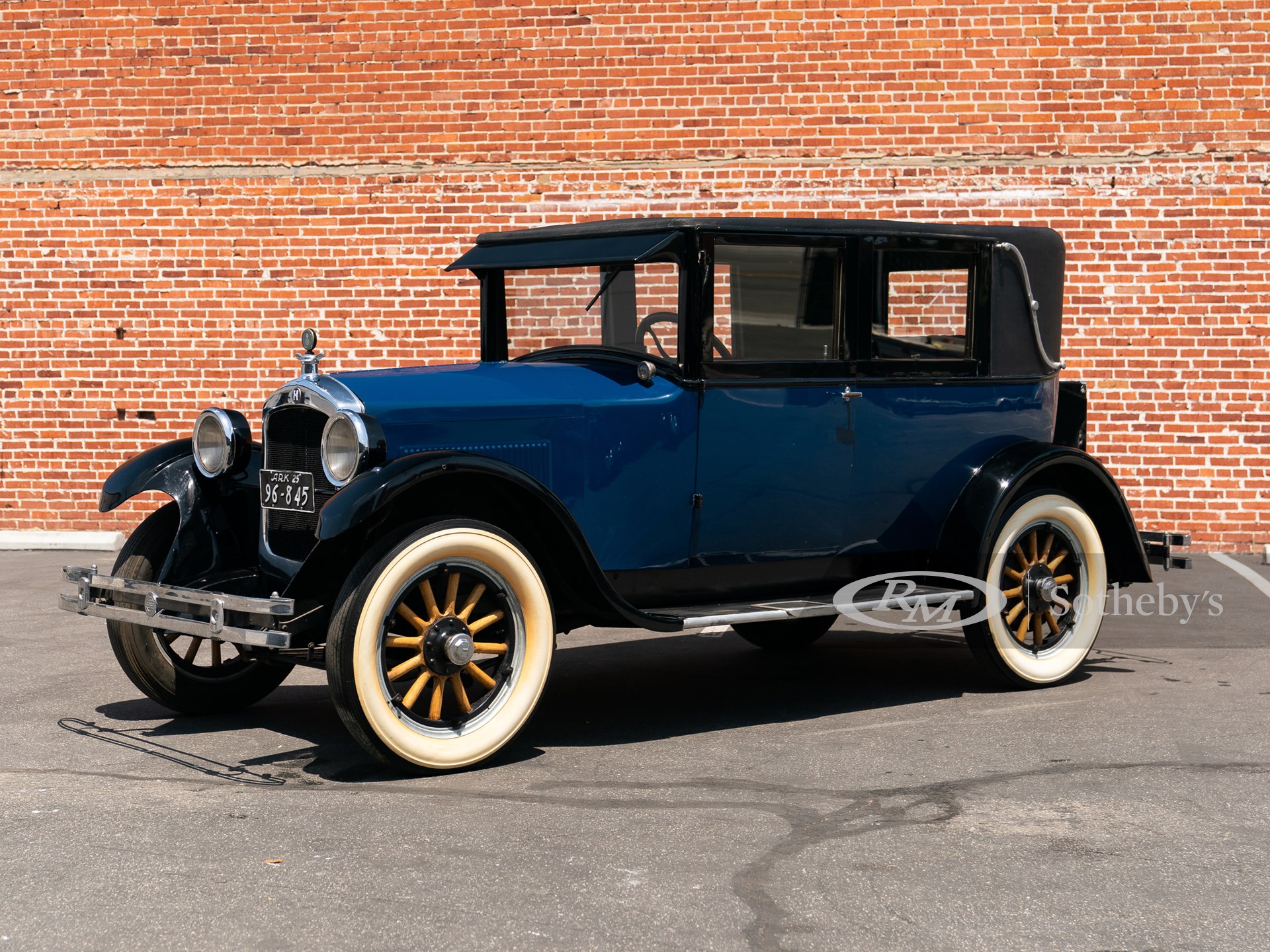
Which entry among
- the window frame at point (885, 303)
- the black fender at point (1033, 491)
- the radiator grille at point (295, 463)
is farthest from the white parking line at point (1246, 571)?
the radiator grille at point (295, 463)

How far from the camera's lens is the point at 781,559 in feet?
19.7

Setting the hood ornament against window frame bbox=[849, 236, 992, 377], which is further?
window frame bbox=[849, 236, 992, 377]

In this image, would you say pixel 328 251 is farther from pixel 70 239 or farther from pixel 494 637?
pixel 494 637

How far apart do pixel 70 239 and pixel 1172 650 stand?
8542 millimetres

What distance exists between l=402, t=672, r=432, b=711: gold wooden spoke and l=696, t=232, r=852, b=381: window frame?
64.1 inches

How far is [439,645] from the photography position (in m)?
4.96

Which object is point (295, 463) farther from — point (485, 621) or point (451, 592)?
point (485, 621)

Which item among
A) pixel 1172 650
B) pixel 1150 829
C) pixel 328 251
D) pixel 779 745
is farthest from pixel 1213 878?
pixel 328 251

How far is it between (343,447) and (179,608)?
79 cm

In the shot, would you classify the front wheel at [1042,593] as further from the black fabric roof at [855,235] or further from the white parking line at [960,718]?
the black fabric roof at [855,235]

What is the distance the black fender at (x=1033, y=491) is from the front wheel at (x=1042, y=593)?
0.09 metres

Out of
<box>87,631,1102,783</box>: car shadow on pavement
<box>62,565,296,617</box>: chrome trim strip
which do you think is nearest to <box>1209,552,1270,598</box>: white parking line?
<box>87,631,1102,783</box>: car shadow on pavement

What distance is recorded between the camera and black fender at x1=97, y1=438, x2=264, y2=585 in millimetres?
5668

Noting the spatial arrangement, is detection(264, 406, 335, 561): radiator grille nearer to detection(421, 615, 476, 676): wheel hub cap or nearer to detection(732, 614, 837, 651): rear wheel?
detection(421, 615, 476, 676): wheel hub cap
